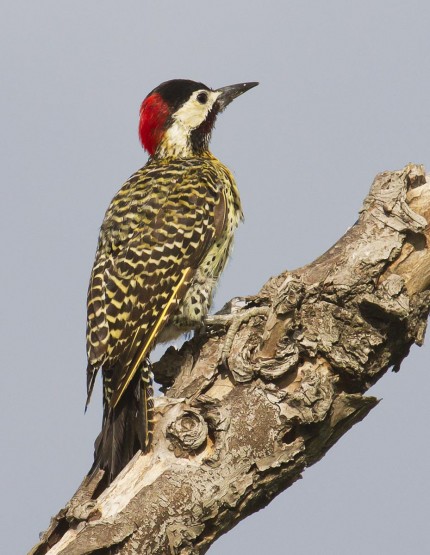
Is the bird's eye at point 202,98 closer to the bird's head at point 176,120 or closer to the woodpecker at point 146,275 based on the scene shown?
the bird's head at point 176,120

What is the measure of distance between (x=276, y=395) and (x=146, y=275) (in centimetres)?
152

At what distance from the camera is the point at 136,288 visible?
214 inches

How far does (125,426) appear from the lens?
16.2 feet

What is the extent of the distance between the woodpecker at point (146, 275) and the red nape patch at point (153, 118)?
0.33 m

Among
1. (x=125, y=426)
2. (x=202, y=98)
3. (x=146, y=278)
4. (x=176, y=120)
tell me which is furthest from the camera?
(x=202, y=98)

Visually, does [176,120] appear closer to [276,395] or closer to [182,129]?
[182,129]

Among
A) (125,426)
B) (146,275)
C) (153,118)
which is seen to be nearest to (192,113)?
(153,118)

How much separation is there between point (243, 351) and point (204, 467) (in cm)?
67

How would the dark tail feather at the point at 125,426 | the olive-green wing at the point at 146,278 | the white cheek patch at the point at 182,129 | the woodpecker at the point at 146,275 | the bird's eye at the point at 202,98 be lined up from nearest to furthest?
the dark tail feather at the point at 125,426 < the woodpecker at the point at 146,275 < the olive-green wing at the point at 146,278 < the white cheek patch at the point at 182,129 < the bird's eye at the point at 202,98

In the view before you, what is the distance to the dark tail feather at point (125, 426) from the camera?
453cm

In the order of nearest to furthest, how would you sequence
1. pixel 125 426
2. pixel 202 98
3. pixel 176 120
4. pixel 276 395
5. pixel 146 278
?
pixel 276 395
pixel 125 426
pixel 146 278
pixel 176 120
pixel 202 98

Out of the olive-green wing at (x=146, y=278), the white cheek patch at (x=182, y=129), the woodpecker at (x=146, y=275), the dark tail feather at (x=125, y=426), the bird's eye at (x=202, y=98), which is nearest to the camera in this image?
the dark tail feather at (x=125, y=426)

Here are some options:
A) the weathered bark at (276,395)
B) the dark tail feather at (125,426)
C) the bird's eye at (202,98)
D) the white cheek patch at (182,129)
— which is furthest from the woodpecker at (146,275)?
the bird's eye at (202,98)

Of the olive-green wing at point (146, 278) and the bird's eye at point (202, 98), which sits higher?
the bird's eye at point (202, 98)
